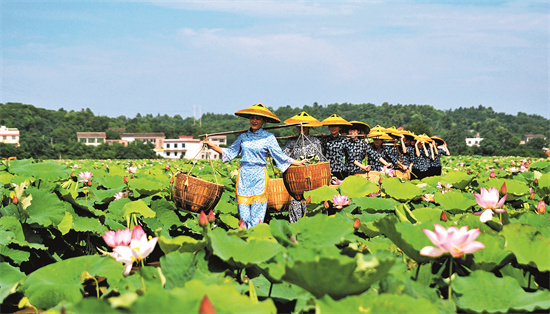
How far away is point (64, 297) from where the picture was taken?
1.40 m

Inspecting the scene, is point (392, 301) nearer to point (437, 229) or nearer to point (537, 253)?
point (437, 229)

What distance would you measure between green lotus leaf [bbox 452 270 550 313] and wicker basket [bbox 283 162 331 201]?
8.30ft

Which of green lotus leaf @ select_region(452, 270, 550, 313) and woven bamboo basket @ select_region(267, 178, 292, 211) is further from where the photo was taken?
woven bamboo basket @ select_region(267, 178, 292, 211)

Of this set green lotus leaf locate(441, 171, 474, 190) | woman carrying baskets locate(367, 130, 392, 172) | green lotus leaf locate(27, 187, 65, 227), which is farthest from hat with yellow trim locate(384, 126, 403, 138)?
green lotus leaf locate(27, 187, 65, 227)

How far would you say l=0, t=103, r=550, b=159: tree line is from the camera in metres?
45.2

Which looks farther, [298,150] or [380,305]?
[298,150]

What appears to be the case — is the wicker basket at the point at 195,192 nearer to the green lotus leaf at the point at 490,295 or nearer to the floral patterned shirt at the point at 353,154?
the green lotus leaf at the point at 490,295

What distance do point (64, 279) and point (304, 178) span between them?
254 centimetres

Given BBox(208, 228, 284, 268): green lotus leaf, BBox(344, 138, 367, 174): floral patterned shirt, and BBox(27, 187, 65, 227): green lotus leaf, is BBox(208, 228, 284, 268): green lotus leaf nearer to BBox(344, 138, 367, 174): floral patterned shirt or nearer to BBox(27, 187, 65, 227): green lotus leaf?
BBox(27, 187, 65, 227): green lotus leaf

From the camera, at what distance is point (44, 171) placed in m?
4.42

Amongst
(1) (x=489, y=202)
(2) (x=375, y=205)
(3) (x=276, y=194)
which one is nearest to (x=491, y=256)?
(1) (x=489, y=202)

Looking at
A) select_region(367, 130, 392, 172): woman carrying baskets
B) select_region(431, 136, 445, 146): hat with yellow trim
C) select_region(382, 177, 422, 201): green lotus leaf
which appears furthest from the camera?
select_region(431, 136, 445, 146): hat with yellow trim

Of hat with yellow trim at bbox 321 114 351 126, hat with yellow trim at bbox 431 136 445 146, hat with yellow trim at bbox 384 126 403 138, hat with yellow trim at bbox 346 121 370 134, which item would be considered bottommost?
hat with yellow trim at bbox 431 136 445 146

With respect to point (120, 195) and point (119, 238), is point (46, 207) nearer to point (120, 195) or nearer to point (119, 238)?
point (120, 195)
